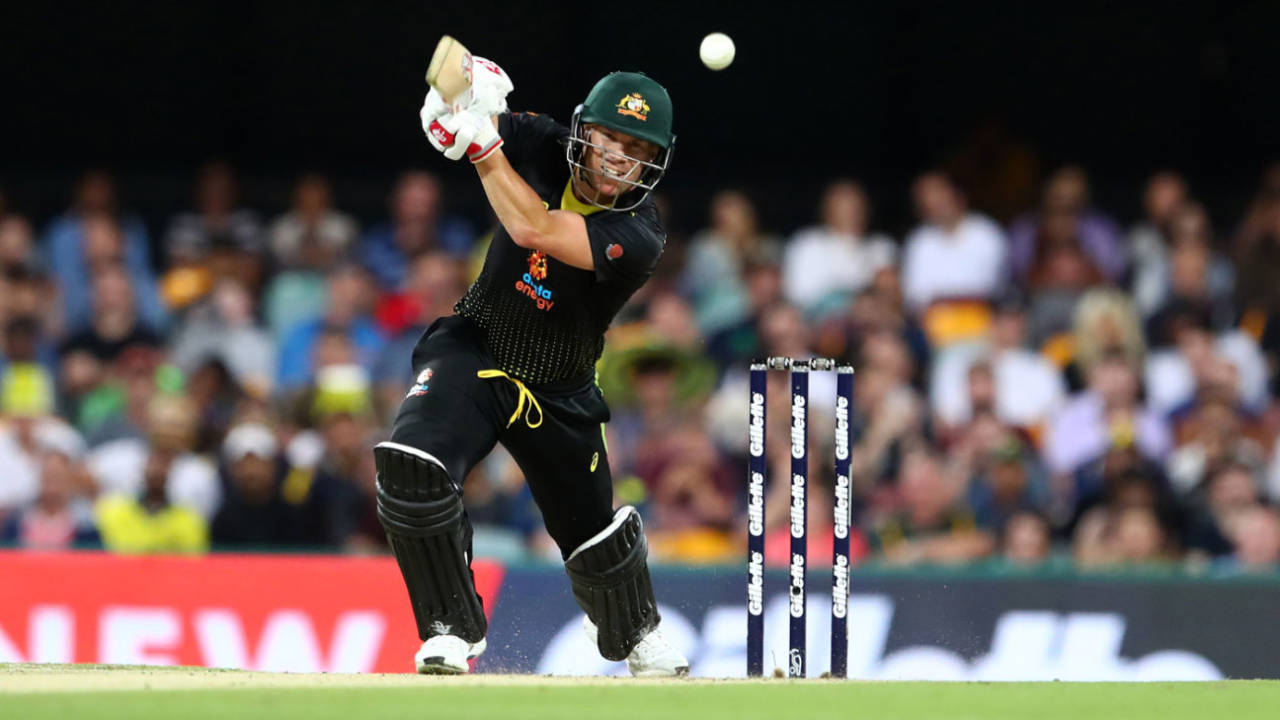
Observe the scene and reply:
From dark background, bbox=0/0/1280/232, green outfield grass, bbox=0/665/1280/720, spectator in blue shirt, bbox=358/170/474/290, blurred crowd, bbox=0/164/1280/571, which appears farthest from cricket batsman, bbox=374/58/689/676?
dark background, bbox=0/0/1280/232

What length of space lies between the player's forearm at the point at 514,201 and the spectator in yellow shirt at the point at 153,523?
15.5 ft

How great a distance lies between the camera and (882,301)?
1109cm

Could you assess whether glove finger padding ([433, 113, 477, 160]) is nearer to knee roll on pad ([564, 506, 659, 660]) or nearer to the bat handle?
the bat handle

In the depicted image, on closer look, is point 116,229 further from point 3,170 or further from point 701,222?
point 701,222

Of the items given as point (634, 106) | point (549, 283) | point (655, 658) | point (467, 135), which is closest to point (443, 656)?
point (655, 658)

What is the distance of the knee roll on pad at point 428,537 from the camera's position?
5867 millimetres

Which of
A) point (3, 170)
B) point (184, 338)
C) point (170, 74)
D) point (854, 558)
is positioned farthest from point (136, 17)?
point (854, 558)

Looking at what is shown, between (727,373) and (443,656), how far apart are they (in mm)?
5185

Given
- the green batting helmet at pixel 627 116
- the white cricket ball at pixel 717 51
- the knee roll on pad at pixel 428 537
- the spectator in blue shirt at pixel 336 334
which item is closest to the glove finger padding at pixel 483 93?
the green batting helmet at pixel 627 116

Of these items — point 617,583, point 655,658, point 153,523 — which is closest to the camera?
point 617,583

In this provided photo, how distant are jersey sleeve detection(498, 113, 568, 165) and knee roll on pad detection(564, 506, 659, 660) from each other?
4.11ft

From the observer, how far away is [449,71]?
18.7 ft

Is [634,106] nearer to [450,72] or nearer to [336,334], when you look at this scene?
[450,72]

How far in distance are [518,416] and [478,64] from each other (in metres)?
1.14
